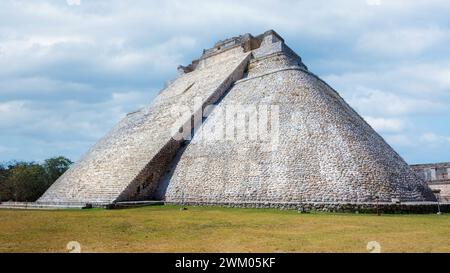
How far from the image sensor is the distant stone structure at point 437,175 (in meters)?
26.9

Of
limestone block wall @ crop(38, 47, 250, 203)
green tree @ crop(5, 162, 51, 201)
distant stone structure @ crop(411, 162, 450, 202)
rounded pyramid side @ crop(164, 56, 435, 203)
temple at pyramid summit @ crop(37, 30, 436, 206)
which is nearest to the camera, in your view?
rounded pyramid side @ crop(164, 56, 435, 203)

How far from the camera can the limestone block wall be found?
16.6m

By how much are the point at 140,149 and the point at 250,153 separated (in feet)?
19.8

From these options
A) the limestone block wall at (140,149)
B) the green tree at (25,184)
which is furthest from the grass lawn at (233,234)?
the green tree at (25,184)

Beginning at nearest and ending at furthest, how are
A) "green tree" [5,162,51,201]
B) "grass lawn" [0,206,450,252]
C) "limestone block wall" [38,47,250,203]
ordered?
1. "grass lawn" [0,206,450,252]
2. "limestone block wall" [38,47,250,203]
3. "green tree" [5,162,51,201]

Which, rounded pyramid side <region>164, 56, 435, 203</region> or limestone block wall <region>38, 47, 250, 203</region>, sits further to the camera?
limestone block wall <region>38, 47, 250, 203</region>

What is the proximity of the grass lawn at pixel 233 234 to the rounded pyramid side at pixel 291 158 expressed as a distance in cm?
170

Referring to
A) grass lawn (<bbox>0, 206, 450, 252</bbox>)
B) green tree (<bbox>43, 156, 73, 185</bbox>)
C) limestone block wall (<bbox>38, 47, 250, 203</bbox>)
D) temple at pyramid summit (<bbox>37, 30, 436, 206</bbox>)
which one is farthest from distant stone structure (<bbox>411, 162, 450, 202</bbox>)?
green tree (<bbox>43, 156, 73, 185</bbox>)

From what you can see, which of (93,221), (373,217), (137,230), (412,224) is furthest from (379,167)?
(93,221)

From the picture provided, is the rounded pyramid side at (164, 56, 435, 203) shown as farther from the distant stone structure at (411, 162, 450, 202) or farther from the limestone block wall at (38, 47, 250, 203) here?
the distant stone structure at (411, 162, 450, 202)

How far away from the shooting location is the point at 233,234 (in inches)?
324

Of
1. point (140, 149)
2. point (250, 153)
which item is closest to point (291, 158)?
point (250, 153)

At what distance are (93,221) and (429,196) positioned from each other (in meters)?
13.1

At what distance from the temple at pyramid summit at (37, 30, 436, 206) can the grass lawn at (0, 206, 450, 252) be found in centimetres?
208
